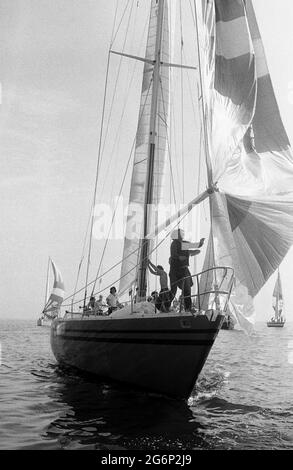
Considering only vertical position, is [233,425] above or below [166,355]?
below

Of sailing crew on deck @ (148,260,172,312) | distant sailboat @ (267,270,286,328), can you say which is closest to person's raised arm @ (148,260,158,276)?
sailing crew on deck @ (148,260,172,312)

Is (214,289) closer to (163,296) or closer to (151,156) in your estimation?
(163,296)

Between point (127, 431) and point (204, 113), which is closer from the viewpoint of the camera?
point (127, 431)

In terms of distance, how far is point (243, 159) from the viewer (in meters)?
10.2

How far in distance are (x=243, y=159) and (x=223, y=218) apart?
5.42 feet

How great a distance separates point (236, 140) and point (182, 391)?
570 cm

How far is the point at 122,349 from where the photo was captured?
408 inches

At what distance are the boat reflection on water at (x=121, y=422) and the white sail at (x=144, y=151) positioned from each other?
17.0ft

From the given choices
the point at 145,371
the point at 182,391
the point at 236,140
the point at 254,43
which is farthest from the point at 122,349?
the point at 254,43

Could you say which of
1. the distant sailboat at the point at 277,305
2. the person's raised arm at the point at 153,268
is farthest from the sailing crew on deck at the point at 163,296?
the distant sailboat at the point at 277,305

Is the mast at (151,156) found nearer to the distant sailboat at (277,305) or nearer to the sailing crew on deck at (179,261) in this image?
the sailing crew on deck at (179,261)

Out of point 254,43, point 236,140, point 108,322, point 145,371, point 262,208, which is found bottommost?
point 145,371

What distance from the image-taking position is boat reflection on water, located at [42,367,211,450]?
6.84 m
